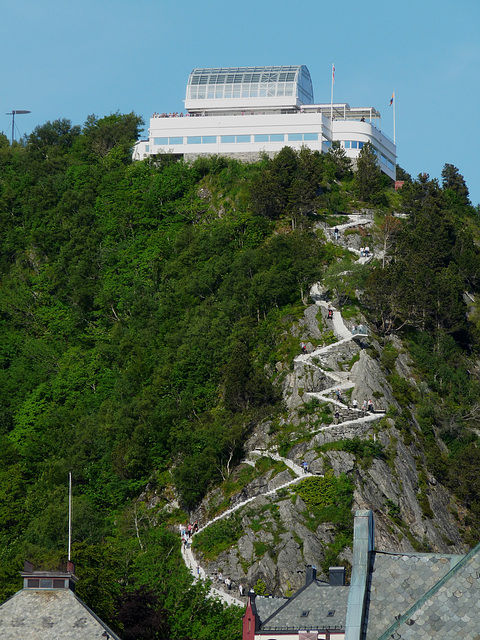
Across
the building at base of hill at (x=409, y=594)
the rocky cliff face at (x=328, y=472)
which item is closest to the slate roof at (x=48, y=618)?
the building at base of hill at (x=409, y=594)

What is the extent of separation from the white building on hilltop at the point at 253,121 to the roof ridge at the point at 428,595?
4493 inches

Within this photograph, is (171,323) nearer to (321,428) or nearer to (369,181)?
(321,428)

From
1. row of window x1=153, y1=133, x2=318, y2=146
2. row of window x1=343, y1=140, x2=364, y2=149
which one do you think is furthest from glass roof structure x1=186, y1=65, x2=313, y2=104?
row of window x1=343, y1=140, x2=364, y2=149

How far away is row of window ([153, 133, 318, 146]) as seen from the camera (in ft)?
420

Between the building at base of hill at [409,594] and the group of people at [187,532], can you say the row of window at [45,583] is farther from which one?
the group of people at [187,532]

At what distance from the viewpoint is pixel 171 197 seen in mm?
126938

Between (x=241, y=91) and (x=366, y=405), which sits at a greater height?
(x=241, y=91)

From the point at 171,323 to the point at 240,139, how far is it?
3142 cm

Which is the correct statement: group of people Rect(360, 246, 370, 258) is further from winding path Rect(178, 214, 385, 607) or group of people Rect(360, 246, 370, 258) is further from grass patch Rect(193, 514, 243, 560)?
grass patch Rect(193, 514, 243, 560)

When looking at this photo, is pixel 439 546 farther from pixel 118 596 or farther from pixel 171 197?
pixel 171 197

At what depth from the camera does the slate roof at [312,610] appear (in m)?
49.0

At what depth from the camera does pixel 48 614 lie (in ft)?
105

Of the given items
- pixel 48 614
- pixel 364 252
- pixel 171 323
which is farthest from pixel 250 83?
pixel 48 614

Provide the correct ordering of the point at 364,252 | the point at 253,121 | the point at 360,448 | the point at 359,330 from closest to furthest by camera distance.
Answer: the point at 360,448 → the point at 359,330 → the point at 364,252 → the point at 253,121
